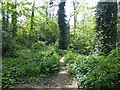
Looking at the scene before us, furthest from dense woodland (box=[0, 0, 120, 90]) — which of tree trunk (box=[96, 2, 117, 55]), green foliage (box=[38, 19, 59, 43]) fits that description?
green foliage (box=[38, 19, 59, 43])

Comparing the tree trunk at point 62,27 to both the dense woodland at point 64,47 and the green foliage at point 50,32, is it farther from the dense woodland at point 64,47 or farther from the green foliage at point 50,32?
the green foliage at point 50,32

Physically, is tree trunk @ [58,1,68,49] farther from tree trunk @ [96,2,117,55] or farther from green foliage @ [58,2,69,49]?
tree trunk @ [96,2,117,55]

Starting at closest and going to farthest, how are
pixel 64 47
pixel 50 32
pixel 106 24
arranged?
pixel 106 24, pixel 64 47, pixel 50 32

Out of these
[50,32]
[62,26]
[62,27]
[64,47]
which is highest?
[62,26]

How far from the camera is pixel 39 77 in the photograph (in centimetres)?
486

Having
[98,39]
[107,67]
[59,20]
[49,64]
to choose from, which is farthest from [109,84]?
[59,20]

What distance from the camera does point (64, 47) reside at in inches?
674

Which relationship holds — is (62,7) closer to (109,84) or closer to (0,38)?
(0,38)

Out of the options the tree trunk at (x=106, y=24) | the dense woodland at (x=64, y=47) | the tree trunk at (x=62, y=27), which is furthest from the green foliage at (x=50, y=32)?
the tree trunk at (x=106, y=24)

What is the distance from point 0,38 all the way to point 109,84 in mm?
6692

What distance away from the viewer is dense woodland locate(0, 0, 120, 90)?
4066 millimetres

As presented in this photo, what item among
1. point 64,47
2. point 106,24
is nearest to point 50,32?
point 64,47

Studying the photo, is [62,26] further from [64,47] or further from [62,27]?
[64,47]

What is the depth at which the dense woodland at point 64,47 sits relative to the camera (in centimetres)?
407
